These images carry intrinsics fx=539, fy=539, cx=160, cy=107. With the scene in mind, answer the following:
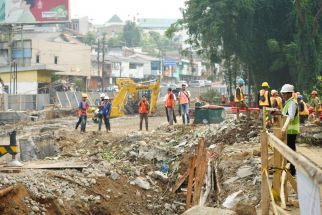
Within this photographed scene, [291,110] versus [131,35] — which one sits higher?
[131,35]

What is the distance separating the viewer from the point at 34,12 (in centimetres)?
4475

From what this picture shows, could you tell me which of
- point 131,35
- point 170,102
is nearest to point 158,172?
point 170,102

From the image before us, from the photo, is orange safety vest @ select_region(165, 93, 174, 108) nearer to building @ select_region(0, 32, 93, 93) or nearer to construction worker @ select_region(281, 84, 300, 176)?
construction worker @ select_region(281, 84, 300, 176)

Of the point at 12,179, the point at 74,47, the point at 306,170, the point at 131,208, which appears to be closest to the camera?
the point at 306,170

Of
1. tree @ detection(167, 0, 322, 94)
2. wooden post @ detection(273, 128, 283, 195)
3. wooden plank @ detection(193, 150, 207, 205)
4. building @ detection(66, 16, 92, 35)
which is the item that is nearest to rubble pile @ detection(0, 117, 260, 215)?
wooden plank @ detection(193, 150, 207, 205)

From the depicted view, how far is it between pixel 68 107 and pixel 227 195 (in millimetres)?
27778

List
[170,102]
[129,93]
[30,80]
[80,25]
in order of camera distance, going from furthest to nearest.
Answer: [80,25] < [30,80] < [129,93] < [170,102]

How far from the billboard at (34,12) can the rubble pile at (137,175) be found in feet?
93.1

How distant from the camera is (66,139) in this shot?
1769 cm

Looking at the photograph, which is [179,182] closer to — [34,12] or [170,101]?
[170,101]

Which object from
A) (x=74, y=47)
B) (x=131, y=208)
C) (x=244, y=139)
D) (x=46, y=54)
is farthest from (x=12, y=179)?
(x=74, y=47)

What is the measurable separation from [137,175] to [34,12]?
34.6 m

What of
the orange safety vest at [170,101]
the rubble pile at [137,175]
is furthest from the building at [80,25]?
the rubble pile at [137,175]

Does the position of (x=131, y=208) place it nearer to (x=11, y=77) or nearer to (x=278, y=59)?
(x=278, y=59)
